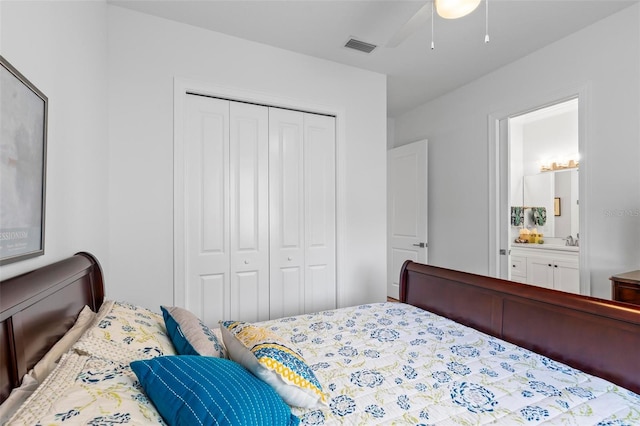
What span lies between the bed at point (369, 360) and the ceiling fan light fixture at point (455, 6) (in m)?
1.40

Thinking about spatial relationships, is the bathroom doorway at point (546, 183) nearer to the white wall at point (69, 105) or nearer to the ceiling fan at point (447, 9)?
the ceiling fan at point (447, 9)

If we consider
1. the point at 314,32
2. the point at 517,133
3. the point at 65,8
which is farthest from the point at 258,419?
the point at 517,133

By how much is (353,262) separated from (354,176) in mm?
853

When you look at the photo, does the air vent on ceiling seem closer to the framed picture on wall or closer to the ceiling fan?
the ceiling fan

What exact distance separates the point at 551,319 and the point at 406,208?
9.17 ft

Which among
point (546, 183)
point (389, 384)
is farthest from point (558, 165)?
point (389, 384)

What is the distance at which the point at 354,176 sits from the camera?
3119mm

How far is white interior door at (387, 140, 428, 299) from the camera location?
3957mm

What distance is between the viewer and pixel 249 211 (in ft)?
8.84

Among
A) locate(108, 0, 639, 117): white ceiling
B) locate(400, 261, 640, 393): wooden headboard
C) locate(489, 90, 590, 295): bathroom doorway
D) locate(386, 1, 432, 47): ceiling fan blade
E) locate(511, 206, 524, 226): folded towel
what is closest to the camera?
locate(400, 261, 640, 393): wooden headboard

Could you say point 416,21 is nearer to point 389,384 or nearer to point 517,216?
point 389,384

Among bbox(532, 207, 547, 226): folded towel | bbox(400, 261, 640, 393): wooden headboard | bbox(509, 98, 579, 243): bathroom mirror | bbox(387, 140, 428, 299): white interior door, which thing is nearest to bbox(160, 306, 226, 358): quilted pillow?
bbox(400, 261, 640, 393): wooden headboard

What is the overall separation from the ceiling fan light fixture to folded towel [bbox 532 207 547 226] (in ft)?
12.8

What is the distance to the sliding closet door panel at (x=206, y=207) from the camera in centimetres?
246
